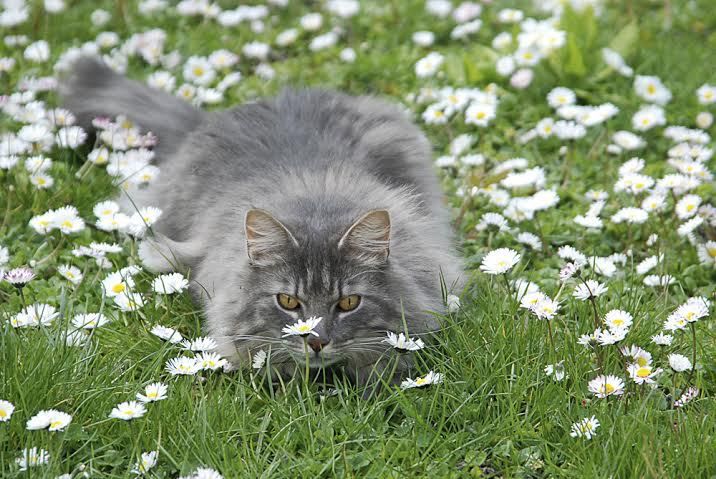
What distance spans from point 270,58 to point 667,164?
270cm

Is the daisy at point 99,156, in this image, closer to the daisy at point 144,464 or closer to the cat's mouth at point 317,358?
the cat's mouth at point 317,358

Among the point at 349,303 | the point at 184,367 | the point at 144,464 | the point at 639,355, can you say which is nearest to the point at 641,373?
the point at 639,355

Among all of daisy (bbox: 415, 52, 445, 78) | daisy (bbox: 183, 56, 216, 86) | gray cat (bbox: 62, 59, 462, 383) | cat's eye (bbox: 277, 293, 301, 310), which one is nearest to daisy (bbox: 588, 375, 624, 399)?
gray cat (bbox: 62, 59, 462, 383)

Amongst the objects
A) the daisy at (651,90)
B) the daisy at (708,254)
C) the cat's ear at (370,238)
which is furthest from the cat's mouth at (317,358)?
the daisy at (651,90)

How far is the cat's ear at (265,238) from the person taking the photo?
130 inches

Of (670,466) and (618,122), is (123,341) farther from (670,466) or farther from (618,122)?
(618,122)

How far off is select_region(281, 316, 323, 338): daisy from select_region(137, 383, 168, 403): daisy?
17.4 inches

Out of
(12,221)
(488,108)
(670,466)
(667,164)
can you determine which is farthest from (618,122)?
(12,221)

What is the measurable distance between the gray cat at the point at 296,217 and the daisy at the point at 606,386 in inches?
25.9

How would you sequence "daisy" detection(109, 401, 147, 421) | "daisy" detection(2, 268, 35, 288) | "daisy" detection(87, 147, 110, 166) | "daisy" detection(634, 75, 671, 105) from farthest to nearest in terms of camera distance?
"daisy" detection(634, 75, 671, 105) → "daisy" detection(87, 147, 110, 166) → "daisy" detection(2, 268, 35, 288) → "daisy" detection(109, 401, 147, 421)

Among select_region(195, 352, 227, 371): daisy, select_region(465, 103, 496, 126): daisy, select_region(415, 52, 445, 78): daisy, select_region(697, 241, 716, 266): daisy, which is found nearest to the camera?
select_region(195, 352, 227, 371): daisy

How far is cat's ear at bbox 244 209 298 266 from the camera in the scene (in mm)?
3293

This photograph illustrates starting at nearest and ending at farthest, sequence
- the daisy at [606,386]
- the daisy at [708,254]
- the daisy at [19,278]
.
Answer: the daisy at [606,386] → the daisy at [19,278] → the daisy at [708,254]

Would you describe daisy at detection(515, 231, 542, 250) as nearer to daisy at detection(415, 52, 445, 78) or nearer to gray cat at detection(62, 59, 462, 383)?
gray cat at detection(62, 59, 462, 383)
